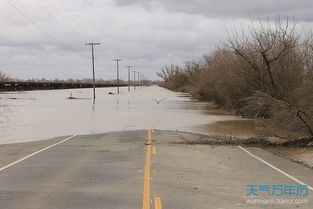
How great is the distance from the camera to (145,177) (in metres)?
9.45

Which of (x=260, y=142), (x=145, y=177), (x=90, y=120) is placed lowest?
(x=90, y=120)

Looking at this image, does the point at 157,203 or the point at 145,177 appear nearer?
the point at 157,203

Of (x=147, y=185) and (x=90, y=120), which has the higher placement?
(x=147, y=185)

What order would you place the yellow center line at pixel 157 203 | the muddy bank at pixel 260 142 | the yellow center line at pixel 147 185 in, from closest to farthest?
the yellow center line at pixel 157 203, the yellow center line at pixel 147 185, the muddy bank at pixel 260 142

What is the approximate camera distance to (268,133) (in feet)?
58.7

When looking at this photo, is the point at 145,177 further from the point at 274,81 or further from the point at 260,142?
the point at 274,81

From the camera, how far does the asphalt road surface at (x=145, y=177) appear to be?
728cm

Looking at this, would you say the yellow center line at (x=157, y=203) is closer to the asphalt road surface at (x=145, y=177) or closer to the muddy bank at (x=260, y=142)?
the asphalt road surface at (x=145, y=177)

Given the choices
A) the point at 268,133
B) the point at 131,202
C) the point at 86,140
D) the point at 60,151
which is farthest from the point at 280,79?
the point at 131,202

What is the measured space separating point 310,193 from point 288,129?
8.90m

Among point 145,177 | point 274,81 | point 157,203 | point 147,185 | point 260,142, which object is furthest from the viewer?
point 274,81

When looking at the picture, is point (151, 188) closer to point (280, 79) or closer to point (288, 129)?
point (288, 129)

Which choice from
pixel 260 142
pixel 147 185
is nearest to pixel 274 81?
pixel 260 142

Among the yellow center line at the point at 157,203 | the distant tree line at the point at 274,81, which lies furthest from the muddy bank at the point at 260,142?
the yellow center line at the point at 157,203
